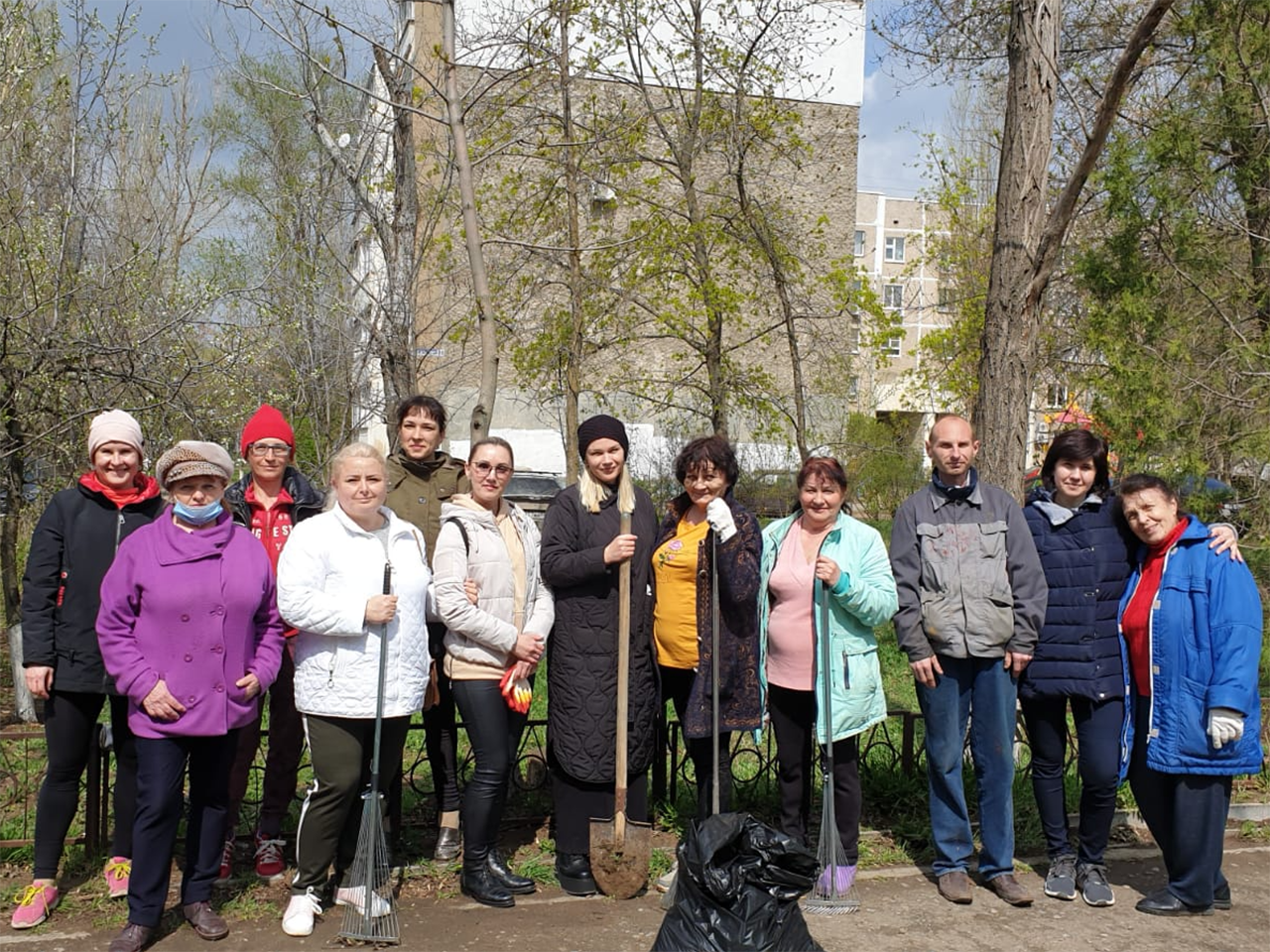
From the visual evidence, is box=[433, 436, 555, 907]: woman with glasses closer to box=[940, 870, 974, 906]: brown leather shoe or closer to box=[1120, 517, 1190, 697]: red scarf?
box=[940, 870, 974, 906]: brown leather shoe

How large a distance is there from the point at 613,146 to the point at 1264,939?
9.57 meters

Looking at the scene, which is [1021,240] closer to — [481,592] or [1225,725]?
[1225,725]

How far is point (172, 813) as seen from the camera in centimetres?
379

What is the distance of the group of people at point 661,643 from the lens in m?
3.96

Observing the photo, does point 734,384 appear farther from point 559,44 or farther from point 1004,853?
point 1004,853

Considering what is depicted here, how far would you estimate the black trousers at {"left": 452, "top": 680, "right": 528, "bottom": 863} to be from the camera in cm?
421

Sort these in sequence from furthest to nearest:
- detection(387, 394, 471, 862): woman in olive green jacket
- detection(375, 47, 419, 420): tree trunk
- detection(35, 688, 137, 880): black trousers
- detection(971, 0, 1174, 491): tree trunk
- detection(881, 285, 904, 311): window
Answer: detection(881, 285, 904, 311): window → detection(375, 47, 419, 420): tree trunk → detection(971, 0, 1174, 491): tree trunk → detection(387, 394, 471, 862): woman in olive green jacket → detection(35, 688, 137, 880): black trousers

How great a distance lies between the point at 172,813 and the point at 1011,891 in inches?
127

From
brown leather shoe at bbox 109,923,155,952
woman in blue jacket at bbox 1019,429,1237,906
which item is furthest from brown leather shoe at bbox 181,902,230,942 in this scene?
woman in blue jacket at bbox 1019,429,1237,906

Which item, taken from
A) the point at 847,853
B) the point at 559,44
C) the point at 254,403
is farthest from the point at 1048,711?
the point at 559,44

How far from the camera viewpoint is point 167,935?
3918mm

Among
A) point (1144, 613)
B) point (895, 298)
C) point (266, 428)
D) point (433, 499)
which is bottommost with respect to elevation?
point (1144, 613)

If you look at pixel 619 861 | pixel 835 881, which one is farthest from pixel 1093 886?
pixel 619 861

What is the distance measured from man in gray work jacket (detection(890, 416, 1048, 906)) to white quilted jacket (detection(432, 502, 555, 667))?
1.46m
